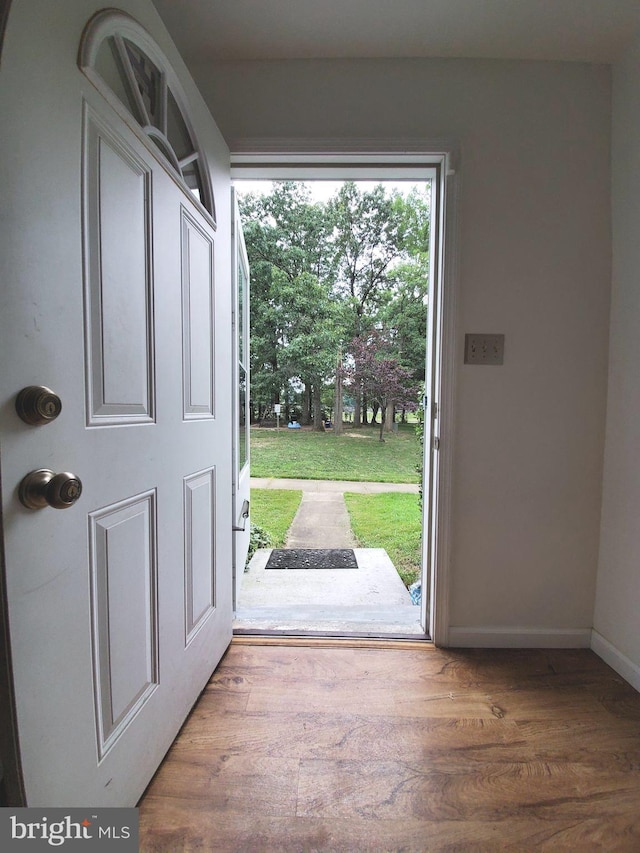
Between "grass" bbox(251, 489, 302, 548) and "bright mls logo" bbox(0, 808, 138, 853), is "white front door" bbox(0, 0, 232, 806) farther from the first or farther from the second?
"grass" bbox(251, 489, 302, 548)

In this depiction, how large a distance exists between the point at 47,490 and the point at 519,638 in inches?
71.0

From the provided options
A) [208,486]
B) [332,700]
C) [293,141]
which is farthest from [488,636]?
[293,141]

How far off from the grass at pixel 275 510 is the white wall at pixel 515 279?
1910 millimetres

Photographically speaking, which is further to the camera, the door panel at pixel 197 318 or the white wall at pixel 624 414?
the white wall at pixel 624 414

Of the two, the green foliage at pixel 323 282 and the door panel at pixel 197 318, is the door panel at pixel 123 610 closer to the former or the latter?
the door panel at pixel 197 318

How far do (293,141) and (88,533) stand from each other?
160cm

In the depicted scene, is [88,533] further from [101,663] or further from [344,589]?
[344,589]

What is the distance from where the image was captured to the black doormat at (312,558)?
8.18ft

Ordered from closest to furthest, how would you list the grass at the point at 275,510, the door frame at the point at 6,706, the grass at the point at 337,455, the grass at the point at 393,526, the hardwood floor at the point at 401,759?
the door frame at the point at 6,706 < the hardwood floor at the point at 401,759 < the grass at the point at 393,526 < the grass at the point at 275,510 < the grass at the point at 337,455

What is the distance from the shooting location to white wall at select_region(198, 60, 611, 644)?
1420mm

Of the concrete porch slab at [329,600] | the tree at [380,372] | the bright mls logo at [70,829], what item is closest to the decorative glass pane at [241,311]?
the concrete porch slab at [329,600]

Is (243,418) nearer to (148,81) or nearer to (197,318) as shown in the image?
(197,318)

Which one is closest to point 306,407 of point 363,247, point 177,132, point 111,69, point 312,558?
point 363,247

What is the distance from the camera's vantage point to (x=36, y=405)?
58 centimetres
